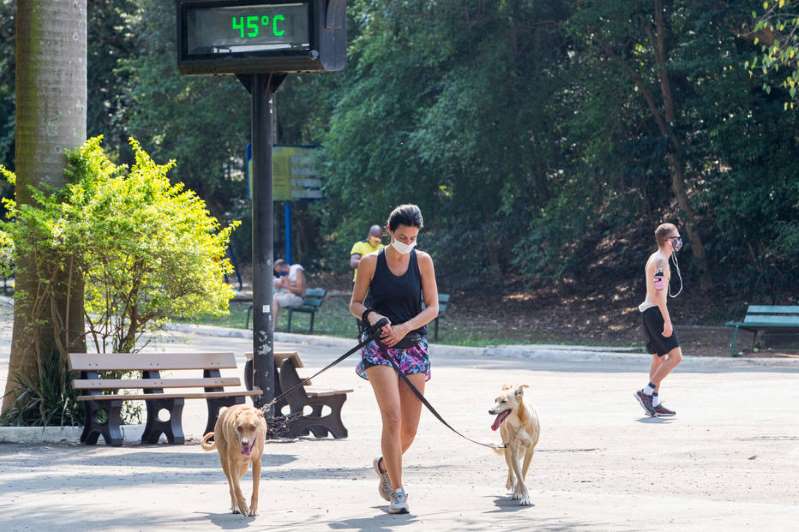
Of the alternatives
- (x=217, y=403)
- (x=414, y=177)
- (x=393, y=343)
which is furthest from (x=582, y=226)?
(x=393, y=343)

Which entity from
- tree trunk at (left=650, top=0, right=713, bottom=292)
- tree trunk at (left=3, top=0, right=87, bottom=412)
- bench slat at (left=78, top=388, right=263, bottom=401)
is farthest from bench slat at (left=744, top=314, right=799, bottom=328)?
tree trunk at (left=3, top=0, right=87, bottom=412)

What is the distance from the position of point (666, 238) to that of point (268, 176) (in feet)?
13.6

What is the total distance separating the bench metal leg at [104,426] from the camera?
12125 mm

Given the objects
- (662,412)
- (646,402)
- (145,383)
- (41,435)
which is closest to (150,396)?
(145,383)

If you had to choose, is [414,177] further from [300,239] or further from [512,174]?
[300,239]

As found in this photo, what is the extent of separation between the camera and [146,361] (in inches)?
492

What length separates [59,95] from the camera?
12766 mm

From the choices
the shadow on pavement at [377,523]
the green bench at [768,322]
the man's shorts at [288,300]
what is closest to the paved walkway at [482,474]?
the shadow on pavement at [377,523]

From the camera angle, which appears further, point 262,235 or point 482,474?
point 262,235

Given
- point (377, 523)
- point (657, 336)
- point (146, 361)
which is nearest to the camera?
point (377, 523)

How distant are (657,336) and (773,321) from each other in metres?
8.00

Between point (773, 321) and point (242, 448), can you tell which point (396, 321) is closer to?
point (242, 448)

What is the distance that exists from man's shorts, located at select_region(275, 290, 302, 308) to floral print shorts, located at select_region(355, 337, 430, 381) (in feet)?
61.3

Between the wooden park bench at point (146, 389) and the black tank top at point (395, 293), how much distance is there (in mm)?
3867
